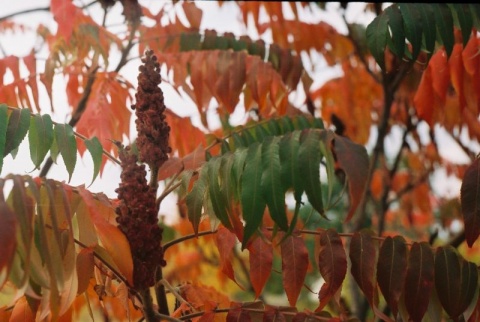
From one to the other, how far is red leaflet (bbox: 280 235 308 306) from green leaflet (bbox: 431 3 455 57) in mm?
595

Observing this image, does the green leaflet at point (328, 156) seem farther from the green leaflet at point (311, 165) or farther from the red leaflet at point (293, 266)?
the red leaflet at point (293, 266)

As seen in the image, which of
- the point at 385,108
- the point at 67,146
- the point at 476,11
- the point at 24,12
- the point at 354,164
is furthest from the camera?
the point at 385,108

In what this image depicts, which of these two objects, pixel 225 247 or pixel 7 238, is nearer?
pixel 7 238

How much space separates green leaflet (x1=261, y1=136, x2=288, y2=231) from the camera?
133 cm

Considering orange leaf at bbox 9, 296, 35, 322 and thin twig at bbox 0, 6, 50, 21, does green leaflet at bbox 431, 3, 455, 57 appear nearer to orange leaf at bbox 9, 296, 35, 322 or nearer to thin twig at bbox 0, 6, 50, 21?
orange leaf at bbox 9, 296, 35, 322

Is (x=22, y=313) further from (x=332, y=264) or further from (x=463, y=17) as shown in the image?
(x=463, y=17)

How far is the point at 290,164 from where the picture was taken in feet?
4.54

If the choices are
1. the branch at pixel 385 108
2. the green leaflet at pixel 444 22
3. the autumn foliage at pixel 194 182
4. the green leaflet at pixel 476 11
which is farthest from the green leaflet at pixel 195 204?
the branch at pixel 385 108

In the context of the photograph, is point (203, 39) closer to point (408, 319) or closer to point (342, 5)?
point (342, 5)

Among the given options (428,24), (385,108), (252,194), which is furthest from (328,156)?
(385,108)

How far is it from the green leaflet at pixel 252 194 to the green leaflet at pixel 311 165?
0.08m

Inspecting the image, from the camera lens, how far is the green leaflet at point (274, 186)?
133cm

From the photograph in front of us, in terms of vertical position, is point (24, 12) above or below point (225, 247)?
above

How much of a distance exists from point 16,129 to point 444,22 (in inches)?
38.6
